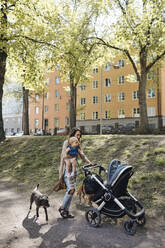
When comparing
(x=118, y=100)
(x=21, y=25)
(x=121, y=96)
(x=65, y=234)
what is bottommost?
(x=65, y=234)

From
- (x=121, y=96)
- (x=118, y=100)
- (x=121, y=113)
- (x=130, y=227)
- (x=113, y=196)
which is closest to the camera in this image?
(x=130, y=227)

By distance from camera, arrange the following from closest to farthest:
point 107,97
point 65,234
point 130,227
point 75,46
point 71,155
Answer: point 65,234
point 130,227
point 71,155
point 75,46
point 107,97

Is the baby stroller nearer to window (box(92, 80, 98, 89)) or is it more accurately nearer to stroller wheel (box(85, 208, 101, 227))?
stroller wheel (box(85, 208, 101, 227))

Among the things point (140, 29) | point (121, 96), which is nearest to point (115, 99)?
point (121, 96)

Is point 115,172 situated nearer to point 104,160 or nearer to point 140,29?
point 104,160

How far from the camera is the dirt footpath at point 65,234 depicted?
3.78 m

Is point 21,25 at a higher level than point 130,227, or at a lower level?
higher

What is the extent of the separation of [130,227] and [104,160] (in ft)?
16.4

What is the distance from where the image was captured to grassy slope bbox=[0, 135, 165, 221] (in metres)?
6.25

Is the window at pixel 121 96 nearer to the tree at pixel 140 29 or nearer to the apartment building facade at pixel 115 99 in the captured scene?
the apartment building facade at pixel 115 99

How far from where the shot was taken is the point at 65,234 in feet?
13.7

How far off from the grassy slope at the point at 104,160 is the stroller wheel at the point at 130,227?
1.05 meters

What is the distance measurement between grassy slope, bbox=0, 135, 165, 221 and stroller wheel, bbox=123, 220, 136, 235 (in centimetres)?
105

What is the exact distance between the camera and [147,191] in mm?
6176
